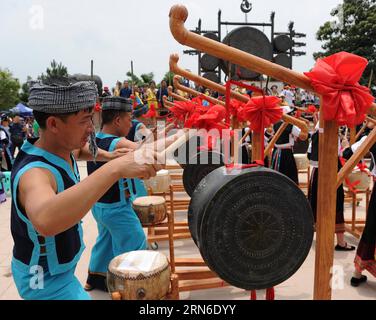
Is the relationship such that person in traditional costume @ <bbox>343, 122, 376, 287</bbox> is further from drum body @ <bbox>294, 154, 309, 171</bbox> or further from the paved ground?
drum body @ <bbox>294, 154, 309, 171</bbox>

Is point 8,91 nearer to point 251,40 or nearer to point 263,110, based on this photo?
point 251,40

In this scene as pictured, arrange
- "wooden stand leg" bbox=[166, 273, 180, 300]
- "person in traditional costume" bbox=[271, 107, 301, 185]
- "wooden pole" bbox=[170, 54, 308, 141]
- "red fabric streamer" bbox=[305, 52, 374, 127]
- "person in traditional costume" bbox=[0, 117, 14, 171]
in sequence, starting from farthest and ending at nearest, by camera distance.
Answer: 1. "person in traditional costume" bbox=[0, 117, 14, 171]
2. "person in traditional costume" bbox=[271, 107, 301, 185]
3. "wooden pole" bbox=[170, 54, 308, 141]
4. "wooden stand leg" bbox=[166, 273, 180, 300]
5. "red fabric streamer" bbox=[305, 52, 374, 127]

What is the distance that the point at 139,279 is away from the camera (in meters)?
1.80

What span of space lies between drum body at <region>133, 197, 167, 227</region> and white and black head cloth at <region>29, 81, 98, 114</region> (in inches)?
84.8

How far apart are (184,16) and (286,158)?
465 cm

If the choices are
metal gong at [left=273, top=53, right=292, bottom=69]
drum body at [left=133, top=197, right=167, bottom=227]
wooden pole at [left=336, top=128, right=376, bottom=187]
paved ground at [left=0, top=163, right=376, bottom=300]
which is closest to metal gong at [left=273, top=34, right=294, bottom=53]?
metal gong at [left=273, top=53, right=292, bottom=69]

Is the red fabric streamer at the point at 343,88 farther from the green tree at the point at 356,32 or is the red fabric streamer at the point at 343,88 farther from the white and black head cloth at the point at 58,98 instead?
the green tree at the point at 356,32

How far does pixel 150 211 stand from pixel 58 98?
2223 mm

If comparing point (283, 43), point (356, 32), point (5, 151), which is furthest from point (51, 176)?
point (356, 32)

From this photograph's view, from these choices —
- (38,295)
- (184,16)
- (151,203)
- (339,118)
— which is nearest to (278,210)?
(339,118)

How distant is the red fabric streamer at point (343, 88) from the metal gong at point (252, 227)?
41 centimetres

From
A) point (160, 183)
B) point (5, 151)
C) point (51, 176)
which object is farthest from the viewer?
point (5, 151)

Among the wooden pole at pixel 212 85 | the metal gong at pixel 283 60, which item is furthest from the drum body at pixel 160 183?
the metal gong at pixel 283 60

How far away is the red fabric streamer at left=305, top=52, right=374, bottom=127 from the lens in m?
1.57
